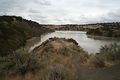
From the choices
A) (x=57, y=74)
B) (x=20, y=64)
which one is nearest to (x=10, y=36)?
(x=20, y=64)

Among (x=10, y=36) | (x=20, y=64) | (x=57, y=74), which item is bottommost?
(x=10, y=36)

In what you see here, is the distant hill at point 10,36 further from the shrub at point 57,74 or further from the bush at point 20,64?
the shrub at point 57,74

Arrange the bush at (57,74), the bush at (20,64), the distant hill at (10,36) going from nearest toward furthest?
1. the bush at (57,74)
2. the bush at (20,64)
3. the distant hill at (10,36)

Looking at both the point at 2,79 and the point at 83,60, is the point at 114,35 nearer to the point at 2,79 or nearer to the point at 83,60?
the point at 83,60

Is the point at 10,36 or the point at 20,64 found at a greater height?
the point at 20,64

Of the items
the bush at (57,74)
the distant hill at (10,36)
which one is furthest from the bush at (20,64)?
the distant hill at (10,36)

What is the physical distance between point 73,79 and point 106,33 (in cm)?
7023

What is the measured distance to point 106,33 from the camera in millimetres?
77750

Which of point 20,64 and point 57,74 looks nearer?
point 57,74

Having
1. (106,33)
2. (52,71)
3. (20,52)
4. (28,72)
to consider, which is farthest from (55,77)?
(106,33)

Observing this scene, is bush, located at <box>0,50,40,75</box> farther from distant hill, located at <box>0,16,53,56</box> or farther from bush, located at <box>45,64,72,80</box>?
distant hill, located at <box>0,16,53,56</box>

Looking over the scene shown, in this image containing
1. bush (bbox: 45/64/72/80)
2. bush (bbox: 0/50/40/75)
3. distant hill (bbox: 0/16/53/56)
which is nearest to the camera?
bush (bbox: 45/64/72/80)

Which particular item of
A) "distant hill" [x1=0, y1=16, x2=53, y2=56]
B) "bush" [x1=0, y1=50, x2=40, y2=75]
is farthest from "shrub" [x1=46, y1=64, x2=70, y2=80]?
"distant hill" [x1=0, y1=16, x2=53, y2=56]

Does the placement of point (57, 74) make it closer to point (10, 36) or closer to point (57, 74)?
point (57, 74)
